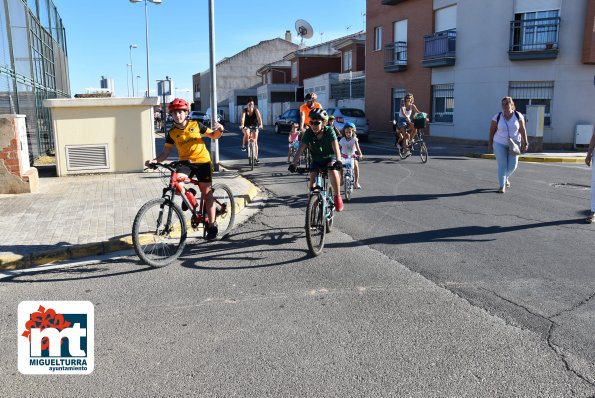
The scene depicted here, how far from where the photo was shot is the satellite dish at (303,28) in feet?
151

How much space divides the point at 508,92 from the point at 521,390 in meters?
20.6

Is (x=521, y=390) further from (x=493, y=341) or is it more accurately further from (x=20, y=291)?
(x=20, y=291)

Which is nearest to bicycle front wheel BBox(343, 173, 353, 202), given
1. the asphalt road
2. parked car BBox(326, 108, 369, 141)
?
the asphalt road

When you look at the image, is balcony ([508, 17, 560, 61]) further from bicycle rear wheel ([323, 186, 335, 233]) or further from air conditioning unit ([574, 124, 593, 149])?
bicycle rear wheel ([323, 186, 335, 233])

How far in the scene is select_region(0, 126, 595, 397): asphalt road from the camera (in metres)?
3.38

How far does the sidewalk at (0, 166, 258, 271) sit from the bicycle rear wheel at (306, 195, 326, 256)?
231 cm

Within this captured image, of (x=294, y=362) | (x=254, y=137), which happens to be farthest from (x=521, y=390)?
(x=254, y=137)

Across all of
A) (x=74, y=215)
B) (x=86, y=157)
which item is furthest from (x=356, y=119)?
(x=74, y=215)

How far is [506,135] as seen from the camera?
393 inches

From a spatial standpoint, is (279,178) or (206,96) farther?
(206,96)

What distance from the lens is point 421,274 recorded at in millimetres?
5465

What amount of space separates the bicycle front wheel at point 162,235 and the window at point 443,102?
20568mm

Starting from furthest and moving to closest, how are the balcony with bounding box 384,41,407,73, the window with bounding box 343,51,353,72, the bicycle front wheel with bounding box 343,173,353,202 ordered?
the window with bounding box 343,51,353,72 → the balcony with bounding box 384,41,407,73 → the bicycle front wheel with bounding box 343,173,353,202

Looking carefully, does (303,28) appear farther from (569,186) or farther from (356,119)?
(569,186)
